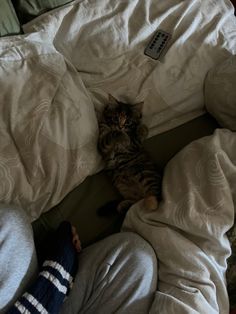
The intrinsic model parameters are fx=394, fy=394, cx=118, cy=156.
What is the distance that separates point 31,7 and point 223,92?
676 mm

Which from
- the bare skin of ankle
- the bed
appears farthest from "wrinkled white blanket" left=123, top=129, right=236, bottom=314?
the bare skin of ankle

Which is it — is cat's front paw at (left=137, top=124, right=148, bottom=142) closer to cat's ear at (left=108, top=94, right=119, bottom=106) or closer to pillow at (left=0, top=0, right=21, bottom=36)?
cat's ear at (left=108, top=94, right=119, bottom=106)

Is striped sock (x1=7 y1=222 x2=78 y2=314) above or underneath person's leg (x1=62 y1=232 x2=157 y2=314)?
above

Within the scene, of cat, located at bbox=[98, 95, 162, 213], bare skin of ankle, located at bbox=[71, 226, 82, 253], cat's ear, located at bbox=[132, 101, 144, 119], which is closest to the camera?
bare skin of ankle, located at bbox=[71, 226, 82, 253]

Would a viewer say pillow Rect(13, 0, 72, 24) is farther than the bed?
Yes

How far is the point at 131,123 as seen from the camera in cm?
124

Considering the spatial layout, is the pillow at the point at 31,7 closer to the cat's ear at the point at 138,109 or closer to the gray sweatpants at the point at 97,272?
the cat's ear at the point at 138,109

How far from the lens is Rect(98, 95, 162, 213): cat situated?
3.80 ft

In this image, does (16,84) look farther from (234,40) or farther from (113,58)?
(234,40)

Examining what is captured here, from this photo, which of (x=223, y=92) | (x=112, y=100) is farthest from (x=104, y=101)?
(x=223, y=92)

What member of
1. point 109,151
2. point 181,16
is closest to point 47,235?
point 109,151

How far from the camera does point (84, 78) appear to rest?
4.21ft

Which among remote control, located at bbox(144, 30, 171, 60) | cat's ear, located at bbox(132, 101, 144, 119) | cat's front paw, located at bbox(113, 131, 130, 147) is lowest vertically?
cat's front paw, located at bbox(113, 131, 130, 147)

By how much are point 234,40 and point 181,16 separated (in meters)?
0.20
